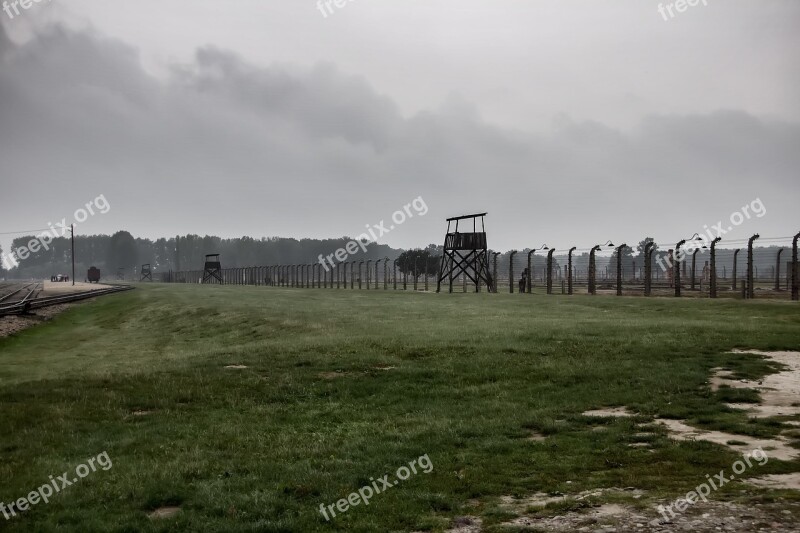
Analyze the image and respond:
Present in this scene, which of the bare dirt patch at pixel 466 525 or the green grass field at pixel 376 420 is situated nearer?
the bare dirt patch at pixel 466 525

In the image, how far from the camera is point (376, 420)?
1332 cm

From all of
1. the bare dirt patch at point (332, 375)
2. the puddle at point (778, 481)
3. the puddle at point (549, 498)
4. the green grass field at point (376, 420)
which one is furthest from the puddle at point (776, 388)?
the bare dirt patch at point (332, 375)

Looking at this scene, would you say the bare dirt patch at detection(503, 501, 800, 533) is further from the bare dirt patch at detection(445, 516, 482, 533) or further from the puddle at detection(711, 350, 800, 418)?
the puddle at detection(711, 350, 800, 418)

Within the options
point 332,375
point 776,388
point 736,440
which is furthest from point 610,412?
point 332,375

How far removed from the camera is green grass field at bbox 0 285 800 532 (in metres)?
8.81

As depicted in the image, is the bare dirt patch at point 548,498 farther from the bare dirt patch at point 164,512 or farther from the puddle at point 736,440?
the bare dirt patch at point 164,512

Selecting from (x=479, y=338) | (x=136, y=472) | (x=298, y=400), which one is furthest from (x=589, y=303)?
(x=136, y=472)

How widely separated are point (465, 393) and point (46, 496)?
902 centimetres

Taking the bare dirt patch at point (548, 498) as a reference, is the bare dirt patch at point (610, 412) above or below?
above

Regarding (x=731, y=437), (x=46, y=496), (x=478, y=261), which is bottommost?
(x=46, y=496)

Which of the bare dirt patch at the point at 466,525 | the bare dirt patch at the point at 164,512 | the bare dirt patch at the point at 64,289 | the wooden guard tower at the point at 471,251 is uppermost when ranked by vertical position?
the wooden guard tower at the point at 471,251

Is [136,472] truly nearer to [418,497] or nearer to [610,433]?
[418,497]

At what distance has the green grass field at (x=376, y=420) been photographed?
8.81 meters

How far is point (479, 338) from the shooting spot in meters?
21.2
